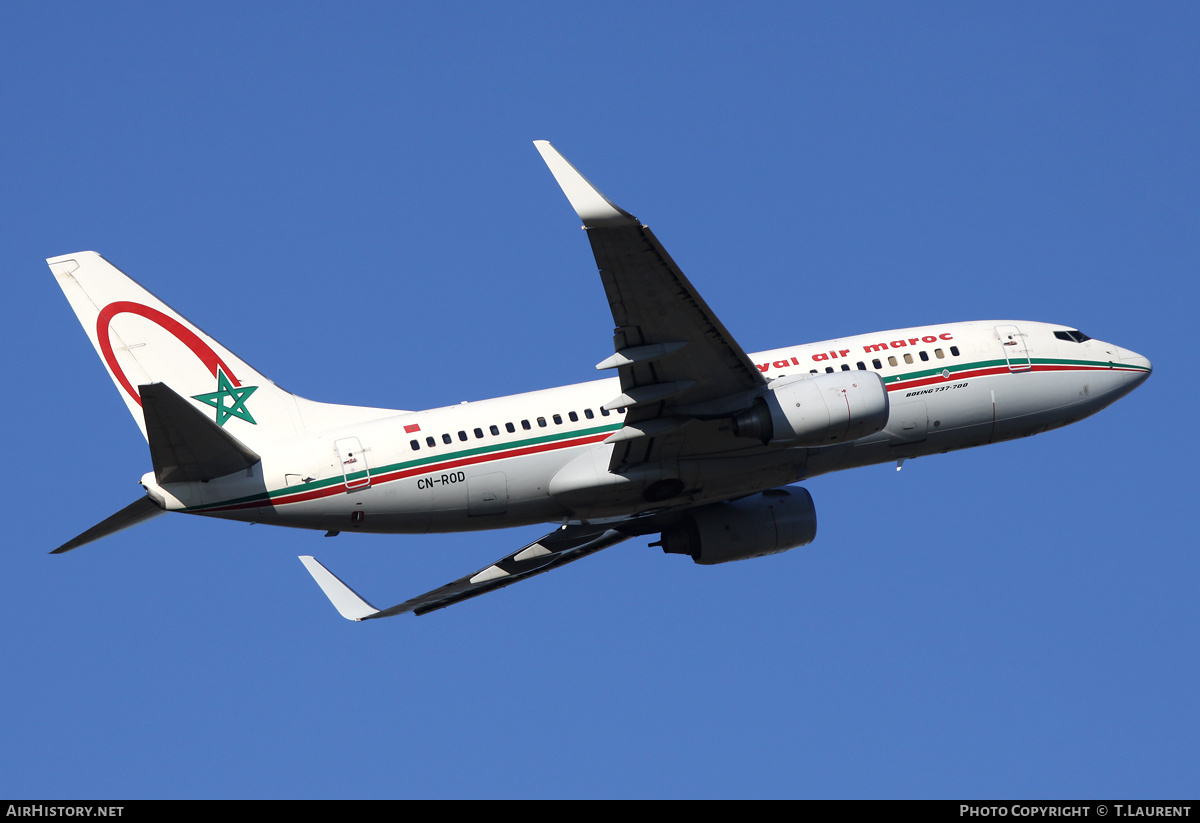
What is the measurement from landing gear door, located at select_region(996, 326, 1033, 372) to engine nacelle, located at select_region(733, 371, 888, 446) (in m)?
6.19

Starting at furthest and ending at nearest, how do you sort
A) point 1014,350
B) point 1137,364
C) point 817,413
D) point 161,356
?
point 1137,364
point 1014,350
point 161,356
point 817,413

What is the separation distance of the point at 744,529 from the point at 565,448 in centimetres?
651

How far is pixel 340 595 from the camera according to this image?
38.1 m

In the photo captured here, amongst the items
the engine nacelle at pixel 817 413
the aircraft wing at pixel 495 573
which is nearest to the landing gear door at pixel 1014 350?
the engine nacelle at pixel 817 413

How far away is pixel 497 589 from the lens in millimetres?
39125

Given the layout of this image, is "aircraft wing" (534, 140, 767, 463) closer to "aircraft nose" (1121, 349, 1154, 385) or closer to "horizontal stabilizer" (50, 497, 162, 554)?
"horizontal stabilizer" (50, 497, 162, 554)

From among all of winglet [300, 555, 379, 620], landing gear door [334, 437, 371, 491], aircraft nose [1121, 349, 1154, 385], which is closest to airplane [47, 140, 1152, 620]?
landing gear door [334, 437, 371, 491]

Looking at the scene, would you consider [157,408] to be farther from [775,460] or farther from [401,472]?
[775,460]

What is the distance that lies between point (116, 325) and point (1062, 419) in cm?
2572

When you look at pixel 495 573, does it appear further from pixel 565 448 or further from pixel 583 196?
pixel 583 196

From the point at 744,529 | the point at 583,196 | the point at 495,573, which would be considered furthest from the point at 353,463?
the point at 744,529

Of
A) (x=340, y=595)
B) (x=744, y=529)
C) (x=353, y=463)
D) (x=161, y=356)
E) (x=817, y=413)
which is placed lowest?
(x=340, y=595)

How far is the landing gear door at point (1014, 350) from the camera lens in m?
36.4
